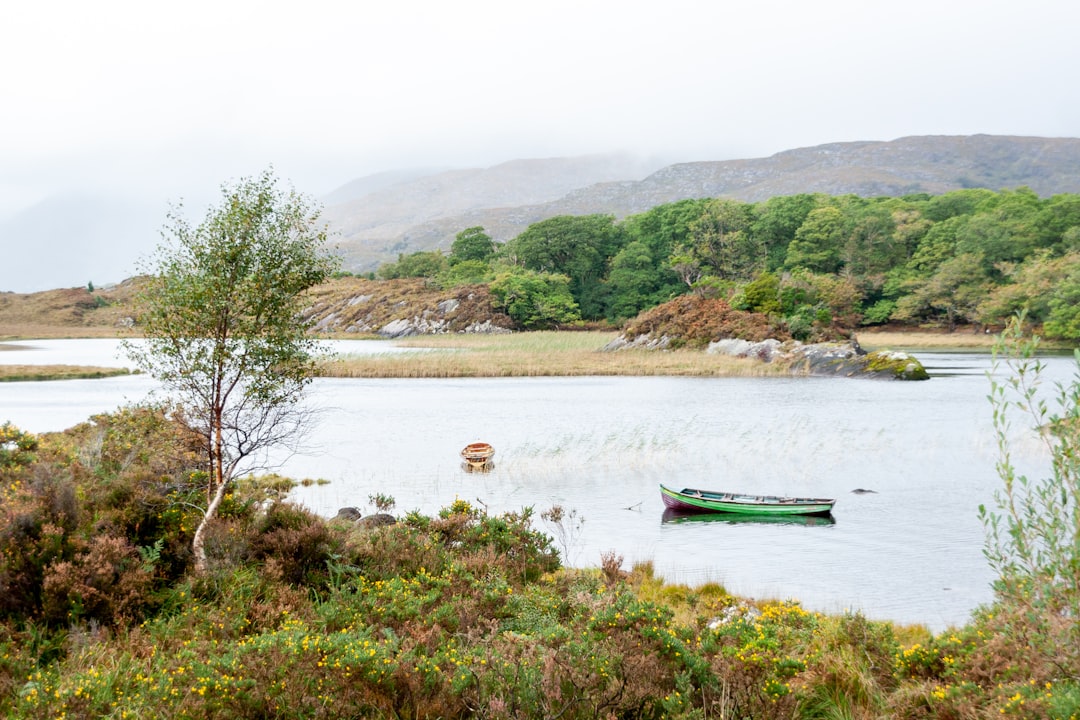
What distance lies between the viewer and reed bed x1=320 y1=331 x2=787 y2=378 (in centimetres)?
5753

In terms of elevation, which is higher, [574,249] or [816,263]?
[574,249]

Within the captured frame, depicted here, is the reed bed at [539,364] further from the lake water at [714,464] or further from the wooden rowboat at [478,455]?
the wooden rowboat at [478,455]

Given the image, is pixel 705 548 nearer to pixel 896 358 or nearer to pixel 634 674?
pixel 634 674

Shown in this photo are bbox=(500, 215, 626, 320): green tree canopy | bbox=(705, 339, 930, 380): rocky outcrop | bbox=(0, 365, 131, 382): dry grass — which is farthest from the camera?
bbox=(500, 215, 626, 320): green tree canopy

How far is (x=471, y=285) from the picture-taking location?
11612cm

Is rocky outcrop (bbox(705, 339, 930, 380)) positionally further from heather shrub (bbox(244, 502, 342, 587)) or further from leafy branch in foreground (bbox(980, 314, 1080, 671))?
leafy branch in foreground (bbox(980, 314, 1080, 671))

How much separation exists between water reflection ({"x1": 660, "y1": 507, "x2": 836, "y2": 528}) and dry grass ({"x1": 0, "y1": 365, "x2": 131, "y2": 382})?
53374mm

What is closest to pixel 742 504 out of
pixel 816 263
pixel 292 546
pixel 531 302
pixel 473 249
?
pixel 292 546

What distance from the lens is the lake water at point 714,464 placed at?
16.5 m

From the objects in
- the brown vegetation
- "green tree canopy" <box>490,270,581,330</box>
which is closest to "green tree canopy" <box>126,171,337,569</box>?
the brown vegetation

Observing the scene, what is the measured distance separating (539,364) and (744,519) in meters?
41.3

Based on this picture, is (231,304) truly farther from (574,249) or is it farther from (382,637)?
(574,249)

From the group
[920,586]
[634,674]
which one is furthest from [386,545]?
[920,586]

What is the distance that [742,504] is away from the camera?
20.5 m
